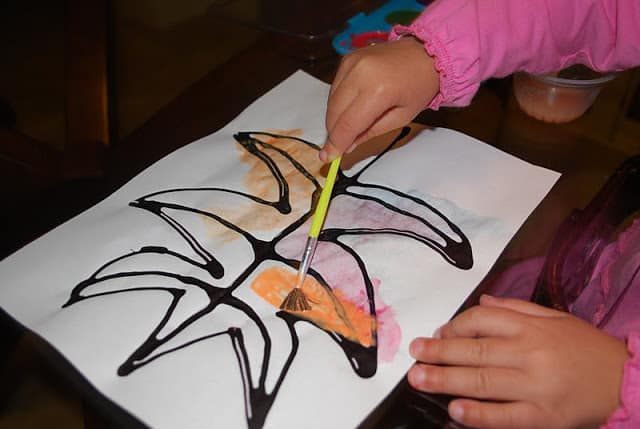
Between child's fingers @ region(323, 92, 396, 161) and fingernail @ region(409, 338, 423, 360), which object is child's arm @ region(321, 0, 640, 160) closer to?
child's fingers @ region(323, 92, 396, 161)

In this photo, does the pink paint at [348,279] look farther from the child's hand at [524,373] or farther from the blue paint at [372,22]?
the blue paint at [372,22]

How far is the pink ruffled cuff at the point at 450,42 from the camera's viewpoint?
48 cm

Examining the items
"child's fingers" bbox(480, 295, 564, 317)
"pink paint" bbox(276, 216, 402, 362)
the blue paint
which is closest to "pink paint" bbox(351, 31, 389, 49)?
the blue paint

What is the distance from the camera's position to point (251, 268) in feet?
1.43

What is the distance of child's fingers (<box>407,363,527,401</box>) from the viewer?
36cm

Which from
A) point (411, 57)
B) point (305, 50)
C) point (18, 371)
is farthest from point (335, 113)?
point (18, 371)

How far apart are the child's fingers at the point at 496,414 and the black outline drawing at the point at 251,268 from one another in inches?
2.3

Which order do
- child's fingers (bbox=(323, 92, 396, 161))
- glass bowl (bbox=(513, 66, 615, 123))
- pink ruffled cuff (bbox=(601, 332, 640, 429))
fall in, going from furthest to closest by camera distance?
glass bowl (bbox=(513, 66, 615, 123)) → child's fingers (bbox=(323, 92, 396, 161)) → pink ruffled cuff (bbox=(601, 332, 640, 429))

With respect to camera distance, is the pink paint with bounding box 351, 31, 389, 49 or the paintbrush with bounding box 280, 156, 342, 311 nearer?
the paintbrush with bounding box 280, 156, 342, 311

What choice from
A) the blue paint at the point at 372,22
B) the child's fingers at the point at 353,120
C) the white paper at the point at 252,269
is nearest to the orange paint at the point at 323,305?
the white paper at the point at 252,269

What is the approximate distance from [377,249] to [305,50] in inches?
10.6

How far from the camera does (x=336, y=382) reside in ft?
1.21

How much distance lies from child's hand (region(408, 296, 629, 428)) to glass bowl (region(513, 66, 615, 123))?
26cm

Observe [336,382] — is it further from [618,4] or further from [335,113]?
[618,4]
